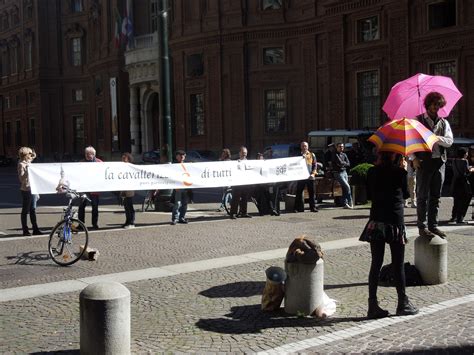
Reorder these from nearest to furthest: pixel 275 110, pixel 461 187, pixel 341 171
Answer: pixel 461 187 → pixel 341 171 → pixel 275 110

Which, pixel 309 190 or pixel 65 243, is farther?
pixel 309 190

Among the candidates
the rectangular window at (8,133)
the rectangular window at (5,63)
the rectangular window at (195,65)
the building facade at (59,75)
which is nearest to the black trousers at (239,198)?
the rectangular window at (195,65)

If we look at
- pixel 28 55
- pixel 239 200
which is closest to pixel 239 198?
pixel 239 200

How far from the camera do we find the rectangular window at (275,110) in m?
39.9

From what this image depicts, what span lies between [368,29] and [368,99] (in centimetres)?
379

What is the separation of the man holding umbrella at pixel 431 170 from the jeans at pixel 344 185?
8153mm

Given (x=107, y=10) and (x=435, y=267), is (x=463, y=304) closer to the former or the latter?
(x=435, y=267)

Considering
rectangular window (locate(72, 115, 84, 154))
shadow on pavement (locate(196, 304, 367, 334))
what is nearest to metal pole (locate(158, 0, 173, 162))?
shadow on pavement (locate(196, 304, 367, 334))

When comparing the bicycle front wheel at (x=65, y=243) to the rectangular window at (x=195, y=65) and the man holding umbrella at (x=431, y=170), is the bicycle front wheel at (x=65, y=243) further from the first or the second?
the rectangular window at (x=195, y=65)

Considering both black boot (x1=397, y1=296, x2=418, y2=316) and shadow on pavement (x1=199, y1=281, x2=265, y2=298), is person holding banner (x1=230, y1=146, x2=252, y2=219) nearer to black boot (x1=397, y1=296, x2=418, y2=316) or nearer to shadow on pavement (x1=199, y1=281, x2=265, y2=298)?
shadow on pavement (x1=199, y1=281, x2=265, y2=298)

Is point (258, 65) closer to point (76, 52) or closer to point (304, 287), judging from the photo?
point (76, 52)

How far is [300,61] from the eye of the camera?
128 feet

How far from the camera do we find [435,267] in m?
8.10

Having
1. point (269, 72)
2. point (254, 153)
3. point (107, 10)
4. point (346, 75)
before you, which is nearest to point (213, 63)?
point (269, 72)
